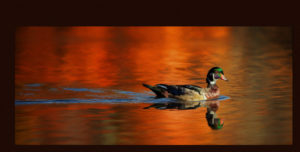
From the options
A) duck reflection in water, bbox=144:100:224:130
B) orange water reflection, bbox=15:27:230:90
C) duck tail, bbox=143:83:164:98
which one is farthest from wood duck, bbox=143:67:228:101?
orange water reflection, bbox=15:27:230:90

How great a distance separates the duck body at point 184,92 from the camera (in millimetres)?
16828

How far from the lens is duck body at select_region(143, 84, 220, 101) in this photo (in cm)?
1683

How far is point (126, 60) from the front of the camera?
2442cm

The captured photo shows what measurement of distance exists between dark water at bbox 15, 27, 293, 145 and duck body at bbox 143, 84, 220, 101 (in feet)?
0.82

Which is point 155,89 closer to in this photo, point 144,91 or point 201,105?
point 144,91

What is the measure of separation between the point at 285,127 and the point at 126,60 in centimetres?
1167

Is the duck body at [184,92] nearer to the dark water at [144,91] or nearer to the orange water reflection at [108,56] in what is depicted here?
the dark water at [144,91]

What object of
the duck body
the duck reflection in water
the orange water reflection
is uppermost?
the orange water reflection

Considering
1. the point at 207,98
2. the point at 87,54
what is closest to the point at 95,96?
the point at 207,98

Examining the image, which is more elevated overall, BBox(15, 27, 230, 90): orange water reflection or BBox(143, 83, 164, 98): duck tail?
BBox(15, 27, 230, 90): orange water reflection

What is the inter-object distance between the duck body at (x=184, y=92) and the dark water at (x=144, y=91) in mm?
250

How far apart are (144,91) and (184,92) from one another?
1489 mm

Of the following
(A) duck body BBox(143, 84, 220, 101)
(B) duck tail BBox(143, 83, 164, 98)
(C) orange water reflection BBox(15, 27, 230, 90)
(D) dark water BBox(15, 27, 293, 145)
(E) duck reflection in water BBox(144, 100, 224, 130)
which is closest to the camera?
(D) dark water BBox(15, 27, 293, 145)

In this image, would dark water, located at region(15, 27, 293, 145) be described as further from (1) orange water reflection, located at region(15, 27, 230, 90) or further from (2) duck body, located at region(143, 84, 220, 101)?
(2) duck body, located at region(143, 84, 220, 101)
